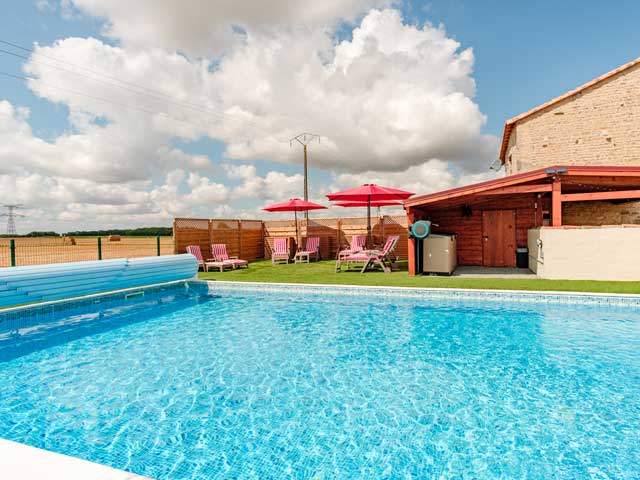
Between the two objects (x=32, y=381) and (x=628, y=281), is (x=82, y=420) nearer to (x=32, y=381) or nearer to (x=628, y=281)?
(x=32, y=381)

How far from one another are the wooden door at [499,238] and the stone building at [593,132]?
246 cm

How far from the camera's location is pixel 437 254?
11195 mm

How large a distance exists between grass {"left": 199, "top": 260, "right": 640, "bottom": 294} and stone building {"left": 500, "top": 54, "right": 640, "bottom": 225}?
6.16m

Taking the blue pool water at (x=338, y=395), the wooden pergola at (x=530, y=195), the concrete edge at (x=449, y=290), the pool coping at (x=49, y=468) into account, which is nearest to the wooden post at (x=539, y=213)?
the wooden pergola at (x=530, y=195)

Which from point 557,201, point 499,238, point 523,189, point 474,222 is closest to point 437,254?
point 523,189

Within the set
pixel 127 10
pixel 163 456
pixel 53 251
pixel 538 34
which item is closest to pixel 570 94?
pixel 538 34

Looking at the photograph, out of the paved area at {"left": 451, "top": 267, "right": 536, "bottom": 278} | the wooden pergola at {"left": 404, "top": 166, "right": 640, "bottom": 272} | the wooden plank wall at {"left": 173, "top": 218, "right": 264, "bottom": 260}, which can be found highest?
the wooden pergola at {"left": 404, "top": 166, "right": 640, "bottom": 272}

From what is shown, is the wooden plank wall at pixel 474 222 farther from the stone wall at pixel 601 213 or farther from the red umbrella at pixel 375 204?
the stone wall at pixel 601 213

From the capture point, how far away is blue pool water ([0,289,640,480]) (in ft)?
9.28

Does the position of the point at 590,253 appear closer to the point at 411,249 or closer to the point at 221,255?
the point at 411,249

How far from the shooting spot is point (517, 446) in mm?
2947

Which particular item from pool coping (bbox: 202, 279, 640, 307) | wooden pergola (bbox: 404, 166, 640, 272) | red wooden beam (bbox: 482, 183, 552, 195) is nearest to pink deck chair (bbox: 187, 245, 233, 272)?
pool coping (bbox: 202, 279, 640, 307)

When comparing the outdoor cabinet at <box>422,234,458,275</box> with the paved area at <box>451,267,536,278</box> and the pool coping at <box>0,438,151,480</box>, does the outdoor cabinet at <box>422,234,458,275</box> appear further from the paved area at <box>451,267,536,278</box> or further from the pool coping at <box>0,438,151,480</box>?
the pool coping at <box>0,438,151,480</box>

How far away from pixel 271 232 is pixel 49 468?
1705cm
